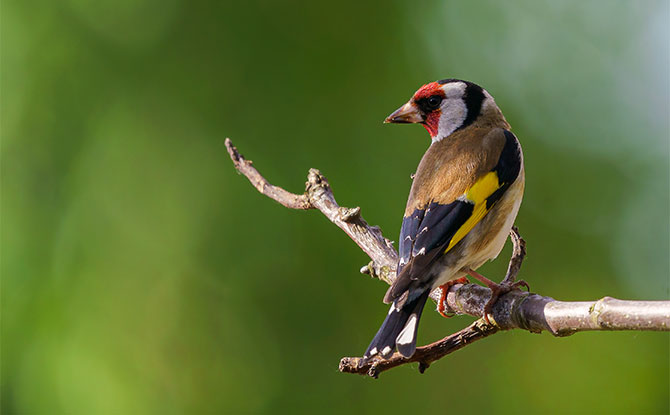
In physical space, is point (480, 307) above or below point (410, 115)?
below

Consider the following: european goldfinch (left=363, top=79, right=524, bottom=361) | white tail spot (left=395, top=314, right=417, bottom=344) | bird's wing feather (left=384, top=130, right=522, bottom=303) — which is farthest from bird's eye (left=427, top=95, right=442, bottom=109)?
white tail spot (left=395, top=314, right=417, bottom=344)

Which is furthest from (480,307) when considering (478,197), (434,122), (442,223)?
(434,122)

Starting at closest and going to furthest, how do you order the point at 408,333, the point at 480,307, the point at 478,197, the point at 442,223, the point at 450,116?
the point at 408,333 < the point at 480,307 < the point at 442,223 < the point at 478,197 < the point at 450,116

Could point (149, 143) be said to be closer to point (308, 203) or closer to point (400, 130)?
point (400, 130)

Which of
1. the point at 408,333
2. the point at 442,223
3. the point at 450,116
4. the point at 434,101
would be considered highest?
the point at 434,101

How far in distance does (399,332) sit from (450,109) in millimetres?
1795

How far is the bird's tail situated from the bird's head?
57.9 inches

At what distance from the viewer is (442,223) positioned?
127 inches

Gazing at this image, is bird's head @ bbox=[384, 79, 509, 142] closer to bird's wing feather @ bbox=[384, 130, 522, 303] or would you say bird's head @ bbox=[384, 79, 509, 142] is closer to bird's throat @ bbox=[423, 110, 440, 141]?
bird's throat @ bbox=[423, 110, 440, 141]

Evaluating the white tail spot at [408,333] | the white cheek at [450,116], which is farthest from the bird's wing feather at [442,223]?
the white cheek at [450,116]

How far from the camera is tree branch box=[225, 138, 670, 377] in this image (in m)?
2.18

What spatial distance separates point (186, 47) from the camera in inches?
295

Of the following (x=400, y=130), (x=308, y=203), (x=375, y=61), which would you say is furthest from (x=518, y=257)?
(x=375, y=61)

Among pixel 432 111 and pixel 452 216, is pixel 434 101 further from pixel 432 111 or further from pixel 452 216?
pixel 452 216
